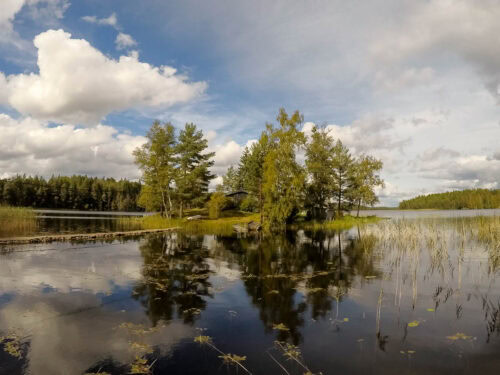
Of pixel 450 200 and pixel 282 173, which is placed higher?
pixel 282 173

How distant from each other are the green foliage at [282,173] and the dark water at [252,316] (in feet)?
79.9

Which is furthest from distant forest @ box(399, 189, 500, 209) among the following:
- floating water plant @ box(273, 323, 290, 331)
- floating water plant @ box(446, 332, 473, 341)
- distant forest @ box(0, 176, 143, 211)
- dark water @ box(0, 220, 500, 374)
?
distant forest @ box(0, 176, 143, 211)

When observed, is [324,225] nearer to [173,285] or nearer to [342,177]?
[342,177]

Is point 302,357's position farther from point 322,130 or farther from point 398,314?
point 322,130

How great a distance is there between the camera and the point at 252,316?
1030cm

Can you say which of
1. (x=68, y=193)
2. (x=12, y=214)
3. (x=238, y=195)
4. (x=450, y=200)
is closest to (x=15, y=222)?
(x=12, y=214)

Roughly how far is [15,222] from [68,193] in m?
116

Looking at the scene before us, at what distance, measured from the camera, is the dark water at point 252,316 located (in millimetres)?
7262

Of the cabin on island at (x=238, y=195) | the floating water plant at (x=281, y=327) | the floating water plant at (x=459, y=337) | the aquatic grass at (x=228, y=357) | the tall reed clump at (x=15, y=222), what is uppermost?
the cabin on island at (x=238, y=195)

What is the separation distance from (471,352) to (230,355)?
611 centimetres

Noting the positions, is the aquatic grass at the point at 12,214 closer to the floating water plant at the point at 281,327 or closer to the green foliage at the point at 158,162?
the green foliage at the point at 158,162

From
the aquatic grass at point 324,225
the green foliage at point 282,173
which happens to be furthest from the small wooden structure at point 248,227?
the aquatic grass at point 324,225

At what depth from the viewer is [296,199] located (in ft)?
147

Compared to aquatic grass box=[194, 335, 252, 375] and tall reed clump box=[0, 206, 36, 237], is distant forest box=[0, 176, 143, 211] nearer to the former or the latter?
tall reed clump box=[0, 206, 36, 237]
